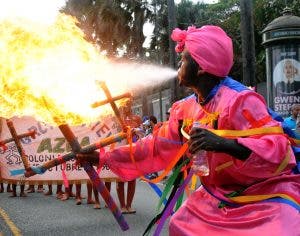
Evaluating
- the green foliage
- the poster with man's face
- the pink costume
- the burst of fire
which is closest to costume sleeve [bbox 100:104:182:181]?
the pink costume

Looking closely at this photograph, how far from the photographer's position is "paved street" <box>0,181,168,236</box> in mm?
7820

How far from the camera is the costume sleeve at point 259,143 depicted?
3049mm

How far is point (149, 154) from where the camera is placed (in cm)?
403

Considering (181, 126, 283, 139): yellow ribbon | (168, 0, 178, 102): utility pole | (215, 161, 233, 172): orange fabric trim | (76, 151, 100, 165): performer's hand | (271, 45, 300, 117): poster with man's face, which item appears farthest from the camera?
(168, 0, 178, 102): utility pole

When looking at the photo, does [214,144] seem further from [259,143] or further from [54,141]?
[54,141]

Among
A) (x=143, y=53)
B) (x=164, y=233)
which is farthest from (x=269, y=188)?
(x=143, y=53)

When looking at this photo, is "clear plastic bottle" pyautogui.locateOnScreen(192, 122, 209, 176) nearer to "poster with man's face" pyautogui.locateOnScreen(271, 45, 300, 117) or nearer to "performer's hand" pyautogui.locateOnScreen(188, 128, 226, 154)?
"performer's hand" pyautogui.locateOnScreen(188, 128, 226, 154)

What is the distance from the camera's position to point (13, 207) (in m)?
10.6

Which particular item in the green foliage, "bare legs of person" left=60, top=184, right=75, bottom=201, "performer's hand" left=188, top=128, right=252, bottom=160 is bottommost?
"bare legs of person" left=60, top=184, right=75, bottom=201

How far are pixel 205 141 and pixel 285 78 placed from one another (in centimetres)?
943

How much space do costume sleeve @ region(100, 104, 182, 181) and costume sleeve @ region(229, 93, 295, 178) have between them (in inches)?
29.3

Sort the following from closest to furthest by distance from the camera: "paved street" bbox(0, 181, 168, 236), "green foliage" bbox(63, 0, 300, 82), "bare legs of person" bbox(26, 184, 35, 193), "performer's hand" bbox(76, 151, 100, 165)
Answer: "performer's hand" bbox(76, 151, 100, 165)
"paved street" bbox(0, 181, 168, 236)
"bare legs of person" bbox(26, 184, 35, 193)
"green foliage" bbox(63, 0, 300, 82)

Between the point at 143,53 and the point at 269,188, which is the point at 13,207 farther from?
the point at 143,53

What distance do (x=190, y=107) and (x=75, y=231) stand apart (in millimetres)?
4452
